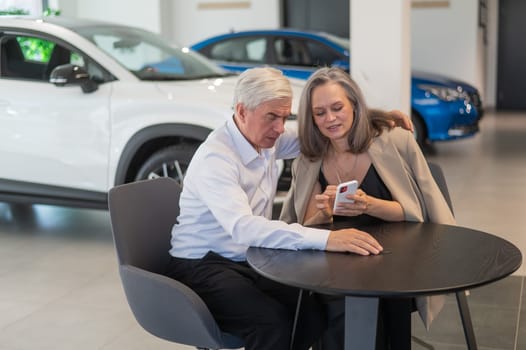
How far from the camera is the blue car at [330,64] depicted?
7957mm

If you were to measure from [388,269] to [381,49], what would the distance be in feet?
12.6

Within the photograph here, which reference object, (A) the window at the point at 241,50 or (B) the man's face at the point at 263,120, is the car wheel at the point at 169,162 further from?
(A) the window at the point at 241,50

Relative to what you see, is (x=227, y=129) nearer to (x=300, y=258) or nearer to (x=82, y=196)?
(x=300, y=258)

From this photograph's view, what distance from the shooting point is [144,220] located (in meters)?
2.56

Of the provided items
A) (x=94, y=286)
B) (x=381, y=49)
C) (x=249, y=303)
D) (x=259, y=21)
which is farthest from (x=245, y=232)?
(x=259, y=21)

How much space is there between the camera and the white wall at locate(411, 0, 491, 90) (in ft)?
38.7

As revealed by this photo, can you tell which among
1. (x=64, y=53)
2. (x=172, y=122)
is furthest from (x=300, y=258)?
(x=64, y=53)

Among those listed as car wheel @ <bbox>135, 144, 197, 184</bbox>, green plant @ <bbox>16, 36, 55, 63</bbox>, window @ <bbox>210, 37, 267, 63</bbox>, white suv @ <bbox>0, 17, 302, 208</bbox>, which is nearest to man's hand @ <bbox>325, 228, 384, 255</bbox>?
white suv @ <bbox>0, 17, 302, 208</bbox>

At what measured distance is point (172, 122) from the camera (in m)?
4.80

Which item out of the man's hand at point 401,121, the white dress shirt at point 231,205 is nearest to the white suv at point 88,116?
the man's hand at point 401,121

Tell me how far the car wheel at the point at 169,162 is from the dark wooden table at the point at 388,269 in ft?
8.58

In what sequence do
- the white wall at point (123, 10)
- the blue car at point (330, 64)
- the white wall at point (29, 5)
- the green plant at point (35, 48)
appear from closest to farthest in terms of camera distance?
the green plant at point (35, 48)
the blue car at point (330, 64)
the white wall at point (29, 5)
the white wall at point (123, 10)

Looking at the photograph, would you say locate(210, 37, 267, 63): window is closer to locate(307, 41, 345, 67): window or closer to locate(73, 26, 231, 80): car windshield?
locate(307, 41, 345, 67): window

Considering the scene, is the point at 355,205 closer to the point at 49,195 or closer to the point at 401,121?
the point at 401,121
